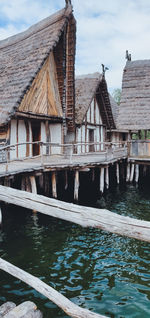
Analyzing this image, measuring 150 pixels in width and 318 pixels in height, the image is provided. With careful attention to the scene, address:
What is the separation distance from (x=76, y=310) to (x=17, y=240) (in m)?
5.99

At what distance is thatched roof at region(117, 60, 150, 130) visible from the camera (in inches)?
766

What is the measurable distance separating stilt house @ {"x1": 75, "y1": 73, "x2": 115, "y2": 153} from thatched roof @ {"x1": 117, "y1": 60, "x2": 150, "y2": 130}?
101 inches

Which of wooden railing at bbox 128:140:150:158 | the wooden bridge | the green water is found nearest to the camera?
the green water

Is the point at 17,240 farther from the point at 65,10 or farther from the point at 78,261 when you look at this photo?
the point at 65,10

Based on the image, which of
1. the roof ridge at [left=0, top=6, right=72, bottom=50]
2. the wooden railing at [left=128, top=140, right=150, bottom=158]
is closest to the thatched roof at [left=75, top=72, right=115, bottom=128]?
the wooden railing at [left=128, top=140, right=150, bottom=158]

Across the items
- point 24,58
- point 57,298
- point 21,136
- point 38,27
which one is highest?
point 38,27

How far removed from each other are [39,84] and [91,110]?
8.48 m

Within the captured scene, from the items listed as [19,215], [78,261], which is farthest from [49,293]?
[19,215]

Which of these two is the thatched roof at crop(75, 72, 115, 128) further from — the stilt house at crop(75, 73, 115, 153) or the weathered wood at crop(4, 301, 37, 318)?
the weathered wood at crop(4, 301, 37, 318)

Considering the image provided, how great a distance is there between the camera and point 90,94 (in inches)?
882

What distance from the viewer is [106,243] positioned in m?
8.56

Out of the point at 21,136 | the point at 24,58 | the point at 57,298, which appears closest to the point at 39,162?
the point at 21,136

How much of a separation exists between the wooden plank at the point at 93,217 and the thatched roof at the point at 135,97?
16121 mm

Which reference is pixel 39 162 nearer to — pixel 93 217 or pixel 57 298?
pixel 93 217
